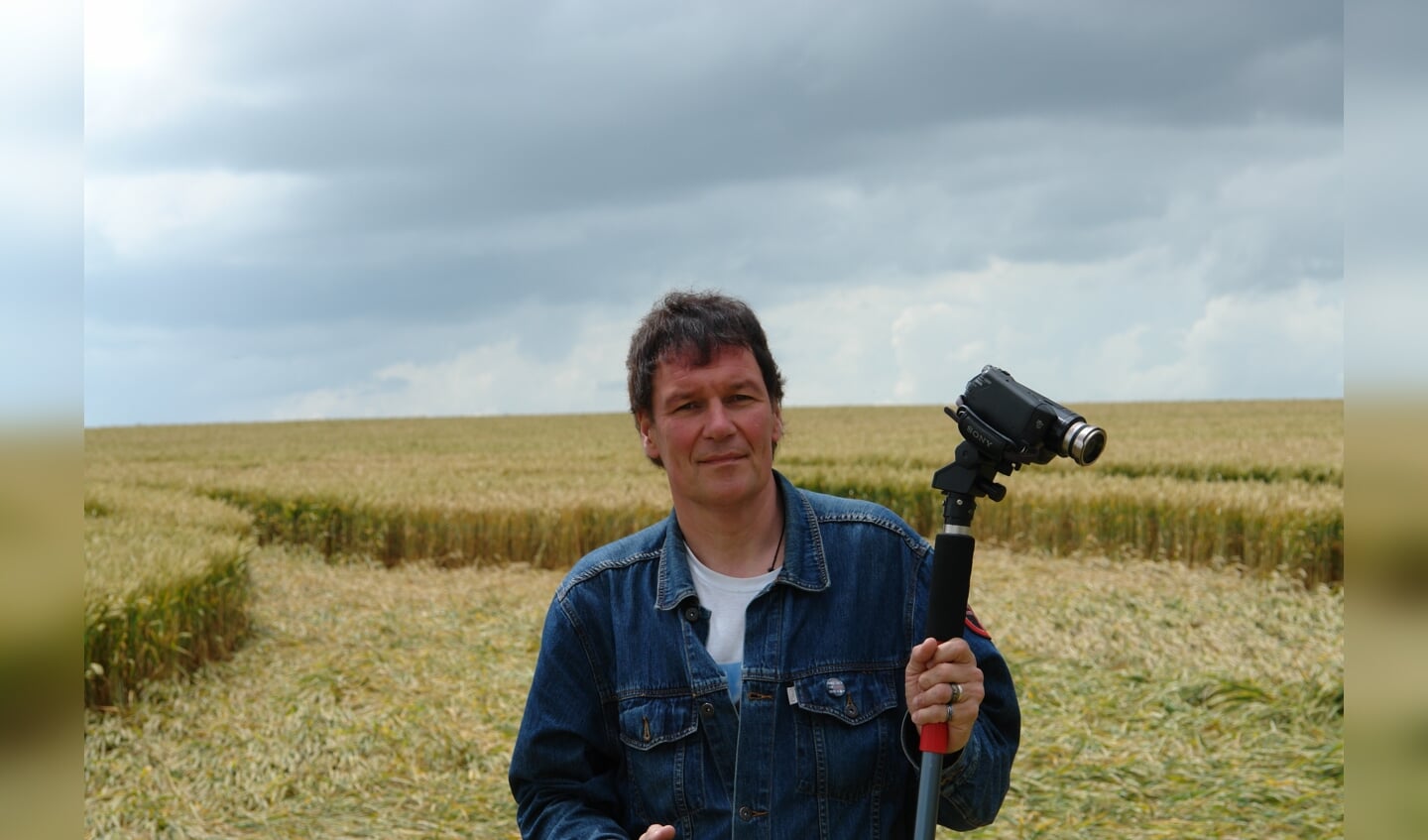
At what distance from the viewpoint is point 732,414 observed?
83.0 inches

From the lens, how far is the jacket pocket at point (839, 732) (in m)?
2.06

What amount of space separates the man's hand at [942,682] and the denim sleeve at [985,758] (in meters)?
0.17

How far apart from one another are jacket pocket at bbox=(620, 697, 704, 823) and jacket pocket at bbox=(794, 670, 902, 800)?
186 mm

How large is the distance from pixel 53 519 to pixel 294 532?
14611 millimetres

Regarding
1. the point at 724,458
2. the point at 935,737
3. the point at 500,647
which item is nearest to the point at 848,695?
the point at 935,737

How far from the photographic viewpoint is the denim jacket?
2.06 metres

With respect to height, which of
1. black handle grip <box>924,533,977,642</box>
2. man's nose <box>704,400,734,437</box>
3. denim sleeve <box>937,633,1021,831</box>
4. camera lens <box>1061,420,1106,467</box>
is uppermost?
man's nose <box>704,400,734,437</box>

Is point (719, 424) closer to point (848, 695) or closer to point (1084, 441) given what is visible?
point (848, 695)

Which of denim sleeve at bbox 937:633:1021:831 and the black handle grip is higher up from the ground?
the black handle grip

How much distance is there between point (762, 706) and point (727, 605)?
8.1 inches

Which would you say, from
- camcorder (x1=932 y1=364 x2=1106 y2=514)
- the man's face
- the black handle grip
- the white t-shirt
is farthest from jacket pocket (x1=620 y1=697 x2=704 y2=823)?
camcorder (x1=932 y1=364 x2=1106 y2=514)

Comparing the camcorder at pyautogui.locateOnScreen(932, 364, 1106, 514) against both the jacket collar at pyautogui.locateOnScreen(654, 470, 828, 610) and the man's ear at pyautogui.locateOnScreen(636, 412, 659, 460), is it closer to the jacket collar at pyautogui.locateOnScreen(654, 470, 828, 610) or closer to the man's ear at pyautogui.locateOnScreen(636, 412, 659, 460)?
the jacket collar at pyautogui.locateOnScreen(654, 470, 828, 610)

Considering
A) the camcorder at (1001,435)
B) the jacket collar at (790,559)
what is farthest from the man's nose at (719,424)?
the camcorder at (1001,435)

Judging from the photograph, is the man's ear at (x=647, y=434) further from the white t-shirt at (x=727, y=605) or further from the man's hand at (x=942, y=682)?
the man's hand at (x=942, y=682)
